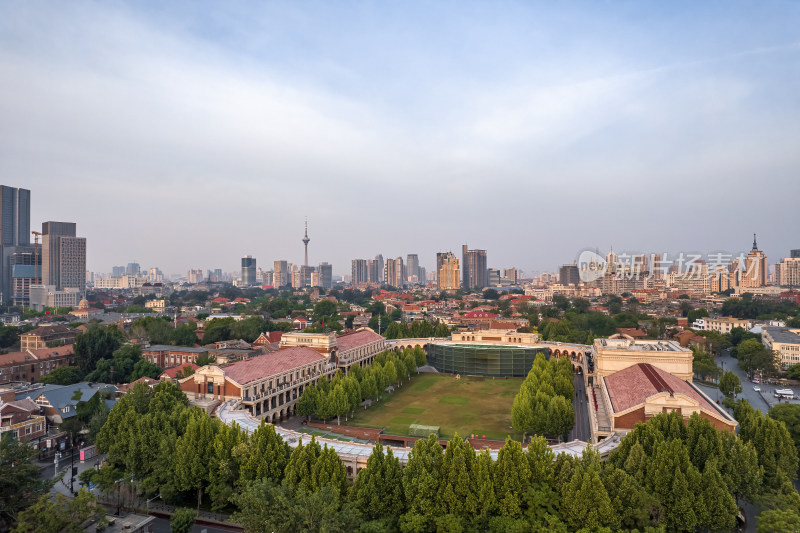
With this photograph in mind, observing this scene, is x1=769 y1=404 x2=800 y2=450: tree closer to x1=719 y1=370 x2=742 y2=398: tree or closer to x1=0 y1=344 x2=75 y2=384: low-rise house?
x1=719 y1=370 x2=742 y2=398: tree

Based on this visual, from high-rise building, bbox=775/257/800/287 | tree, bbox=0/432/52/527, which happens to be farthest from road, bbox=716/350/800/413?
high-rise building, bbox=775/257/800/287

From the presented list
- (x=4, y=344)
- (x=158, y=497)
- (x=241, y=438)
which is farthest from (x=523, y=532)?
(x=4, y=344)

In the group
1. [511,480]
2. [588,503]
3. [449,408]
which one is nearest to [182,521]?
[511,480]

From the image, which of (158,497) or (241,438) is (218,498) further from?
(158,497)

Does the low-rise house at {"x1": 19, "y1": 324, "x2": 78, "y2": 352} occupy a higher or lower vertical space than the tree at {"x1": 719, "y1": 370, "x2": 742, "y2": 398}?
higher

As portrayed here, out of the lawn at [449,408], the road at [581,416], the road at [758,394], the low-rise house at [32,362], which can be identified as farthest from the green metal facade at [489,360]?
the low-rise house at [32,362]

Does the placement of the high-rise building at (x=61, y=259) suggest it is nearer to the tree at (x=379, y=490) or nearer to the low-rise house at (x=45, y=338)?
the low-rise house at (x=45, y=338)
